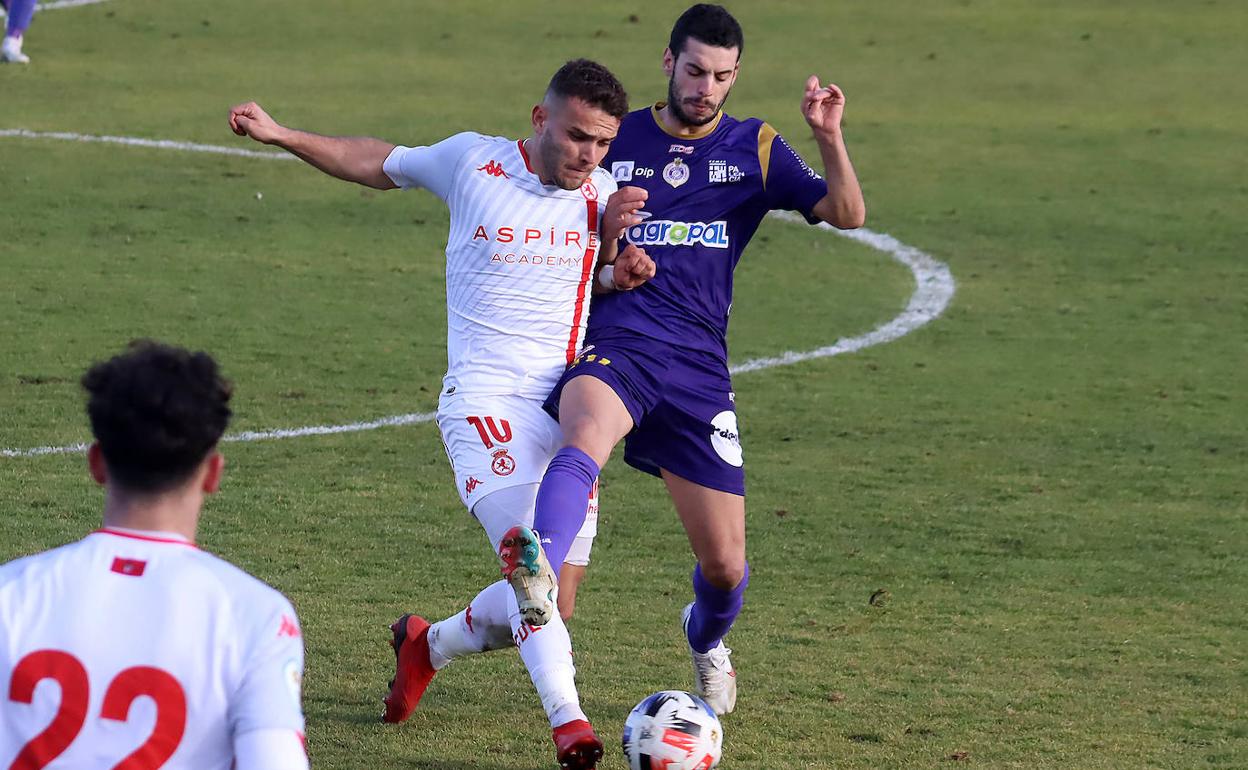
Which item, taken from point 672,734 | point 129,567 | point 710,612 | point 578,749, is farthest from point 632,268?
point 129,567

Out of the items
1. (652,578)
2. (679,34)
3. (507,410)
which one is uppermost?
(679,34)

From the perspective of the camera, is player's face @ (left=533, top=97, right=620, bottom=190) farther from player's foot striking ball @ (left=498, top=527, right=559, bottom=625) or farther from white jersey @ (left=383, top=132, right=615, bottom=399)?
player's foot striking ball @ (left=498, top=527, right=559, bottom=625)

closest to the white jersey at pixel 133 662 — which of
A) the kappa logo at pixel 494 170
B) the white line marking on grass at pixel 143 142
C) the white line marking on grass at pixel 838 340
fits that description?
the kappa logo at pixel 494 170

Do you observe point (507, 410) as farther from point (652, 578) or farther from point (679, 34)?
point (652, 578)

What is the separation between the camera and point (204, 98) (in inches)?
662

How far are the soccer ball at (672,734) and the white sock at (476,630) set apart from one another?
489mm

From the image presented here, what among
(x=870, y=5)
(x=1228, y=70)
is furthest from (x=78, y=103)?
(x=1228, y=70)

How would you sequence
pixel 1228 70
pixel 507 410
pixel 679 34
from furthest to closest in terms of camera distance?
pixel 1228 70 → pixel 679 34 → pixel 507 410

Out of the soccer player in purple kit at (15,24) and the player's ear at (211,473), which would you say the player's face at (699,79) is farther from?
the soccer player in purple kit at (15,24)

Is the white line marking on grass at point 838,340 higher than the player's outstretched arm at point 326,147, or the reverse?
the player's outstretched arm at point 326,147

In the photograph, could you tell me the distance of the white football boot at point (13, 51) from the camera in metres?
17.6

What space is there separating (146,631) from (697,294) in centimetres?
331

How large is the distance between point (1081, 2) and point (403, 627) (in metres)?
19.8

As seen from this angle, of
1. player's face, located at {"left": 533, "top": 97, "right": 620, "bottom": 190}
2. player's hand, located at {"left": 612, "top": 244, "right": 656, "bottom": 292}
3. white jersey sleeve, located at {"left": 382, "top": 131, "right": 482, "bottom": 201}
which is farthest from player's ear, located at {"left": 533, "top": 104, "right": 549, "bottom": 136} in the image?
player's hand, located at {"left": 612, "top": 244, "right": 656, "bottom": 292}
